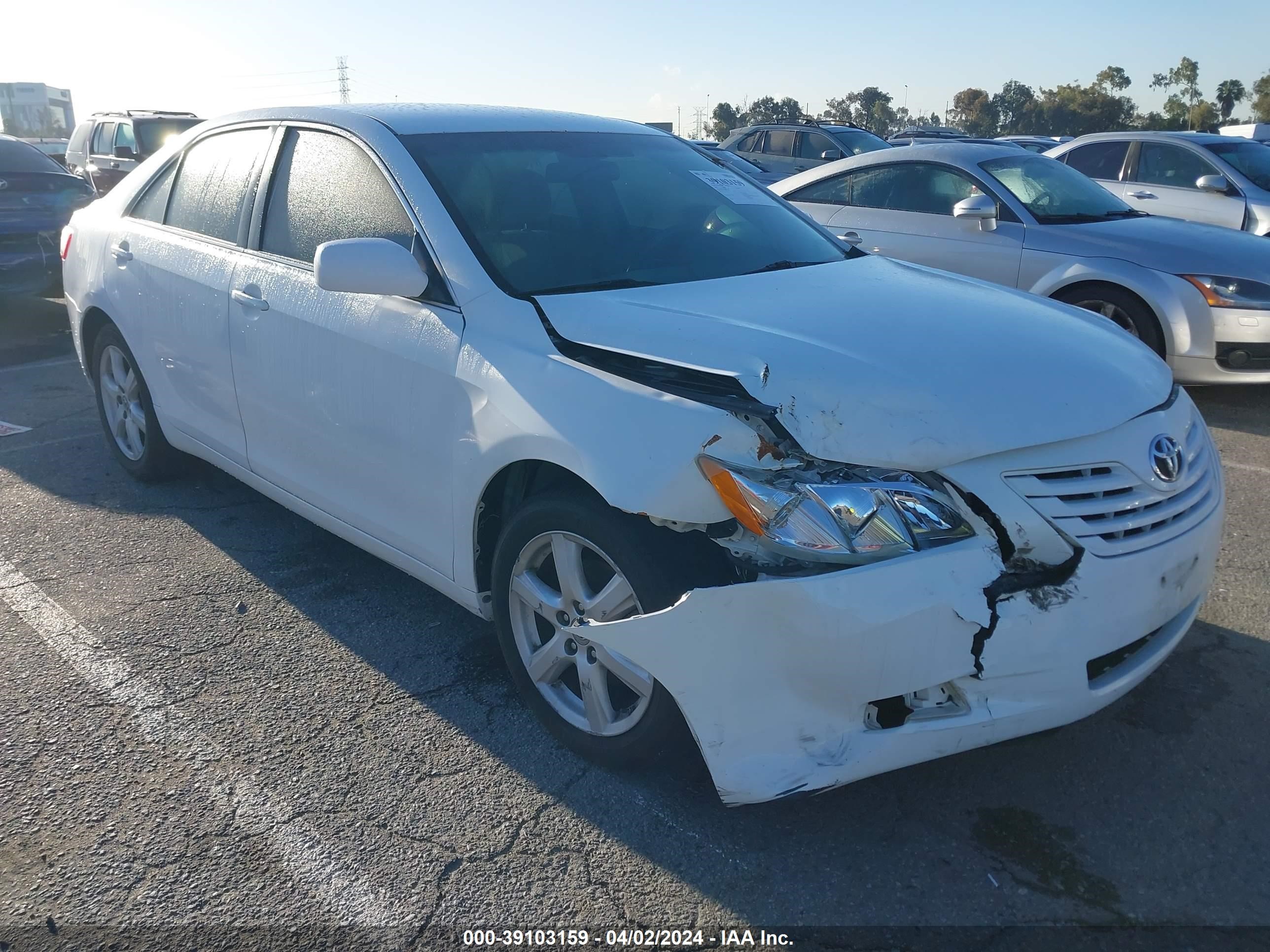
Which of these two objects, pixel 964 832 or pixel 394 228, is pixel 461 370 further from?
pixel 964 832

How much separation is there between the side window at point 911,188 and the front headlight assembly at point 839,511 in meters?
5.29

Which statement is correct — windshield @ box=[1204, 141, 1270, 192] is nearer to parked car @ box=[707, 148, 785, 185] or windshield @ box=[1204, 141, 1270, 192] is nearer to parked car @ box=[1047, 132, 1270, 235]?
parked car @ box=[1047, 132, 1270, 235]

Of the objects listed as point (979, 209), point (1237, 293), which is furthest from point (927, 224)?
point (1237, 293)

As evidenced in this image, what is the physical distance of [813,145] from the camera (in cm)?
1727

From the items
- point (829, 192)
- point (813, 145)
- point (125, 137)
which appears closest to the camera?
point (829, 192)

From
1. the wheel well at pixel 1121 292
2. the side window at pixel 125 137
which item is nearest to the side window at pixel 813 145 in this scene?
the side window at pixel 125 137

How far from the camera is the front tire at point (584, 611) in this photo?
8.13ft

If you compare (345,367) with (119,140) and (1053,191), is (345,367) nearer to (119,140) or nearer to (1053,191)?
(1053,191)

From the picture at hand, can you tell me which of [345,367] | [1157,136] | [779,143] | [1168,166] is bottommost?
[345,367]

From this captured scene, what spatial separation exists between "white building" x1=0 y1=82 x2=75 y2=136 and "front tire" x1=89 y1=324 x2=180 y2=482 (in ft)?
378

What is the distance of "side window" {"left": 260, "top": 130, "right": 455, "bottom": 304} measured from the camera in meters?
3.30

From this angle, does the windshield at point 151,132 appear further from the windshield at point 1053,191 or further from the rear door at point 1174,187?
the rear door at point 1174,187

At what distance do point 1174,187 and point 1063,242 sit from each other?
4.26 meters

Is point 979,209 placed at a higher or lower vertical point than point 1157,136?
lower
